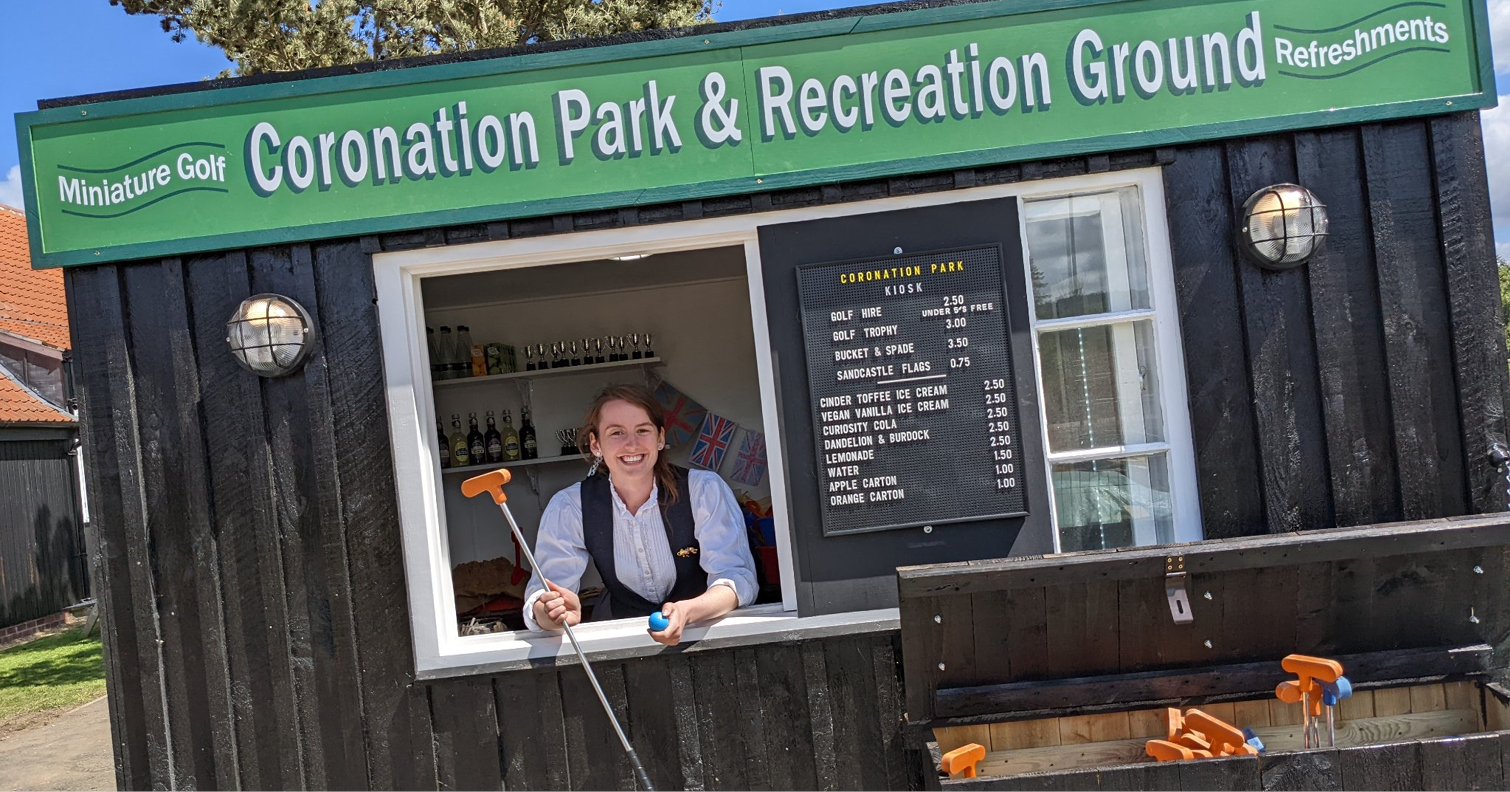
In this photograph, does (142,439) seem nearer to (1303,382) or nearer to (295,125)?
(295,125)

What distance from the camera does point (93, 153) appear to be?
3.49 metres

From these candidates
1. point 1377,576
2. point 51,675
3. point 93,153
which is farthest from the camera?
point 51,675

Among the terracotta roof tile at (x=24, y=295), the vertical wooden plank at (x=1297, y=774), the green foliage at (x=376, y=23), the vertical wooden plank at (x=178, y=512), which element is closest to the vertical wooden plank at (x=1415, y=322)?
the vertical wooden plank at (x=1297, y=774)

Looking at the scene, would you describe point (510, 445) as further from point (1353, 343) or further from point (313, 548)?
point (1353, 343)

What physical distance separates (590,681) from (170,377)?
5.62ft

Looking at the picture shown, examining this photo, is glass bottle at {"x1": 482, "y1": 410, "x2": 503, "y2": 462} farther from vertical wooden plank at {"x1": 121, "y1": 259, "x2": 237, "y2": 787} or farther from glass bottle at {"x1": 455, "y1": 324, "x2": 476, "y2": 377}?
vertical wooden plank at {"x1": 121, "y1": 259, "x2": 237, "y2": 787}

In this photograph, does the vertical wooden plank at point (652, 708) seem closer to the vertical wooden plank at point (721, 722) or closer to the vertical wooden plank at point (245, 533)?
the vertical wooden plank at point (721, 722)

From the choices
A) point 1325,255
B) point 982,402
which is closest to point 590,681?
point 982,402

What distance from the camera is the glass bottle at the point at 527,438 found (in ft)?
20.7

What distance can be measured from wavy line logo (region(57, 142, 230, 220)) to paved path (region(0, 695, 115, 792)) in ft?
13.4

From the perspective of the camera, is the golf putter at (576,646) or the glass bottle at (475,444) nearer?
the golf putter at (576,646)

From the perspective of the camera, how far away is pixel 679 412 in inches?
248

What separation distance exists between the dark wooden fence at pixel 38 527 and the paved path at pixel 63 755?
5.78 m

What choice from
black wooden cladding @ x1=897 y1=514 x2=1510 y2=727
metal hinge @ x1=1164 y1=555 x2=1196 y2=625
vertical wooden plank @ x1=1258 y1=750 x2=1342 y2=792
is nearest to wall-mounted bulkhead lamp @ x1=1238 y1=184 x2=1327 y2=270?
black wooden cladding @ x1=897 y1=514 x2=1510 y2=727
